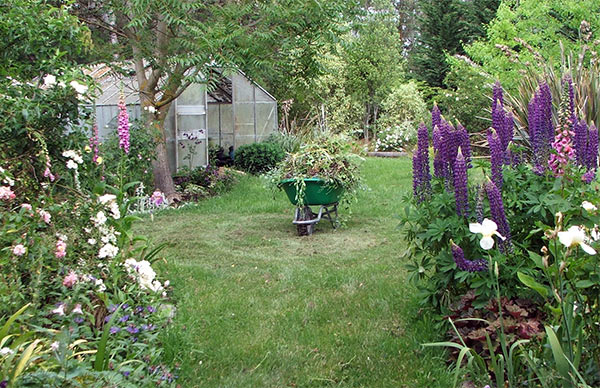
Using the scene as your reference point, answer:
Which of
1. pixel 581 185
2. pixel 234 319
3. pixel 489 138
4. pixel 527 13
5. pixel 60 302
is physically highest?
pixel 527 13

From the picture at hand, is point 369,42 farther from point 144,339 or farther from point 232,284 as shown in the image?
point 144,339

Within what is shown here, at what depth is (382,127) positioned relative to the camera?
70.2 ft

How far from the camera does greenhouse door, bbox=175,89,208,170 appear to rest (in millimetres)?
12336

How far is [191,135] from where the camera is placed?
12.5 meters

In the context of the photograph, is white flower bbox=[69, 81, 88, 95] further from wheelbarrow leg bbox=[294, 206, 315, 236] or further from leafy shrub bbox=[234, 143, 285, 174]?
leafy shrub bbox=[234, 143, 285, 174]

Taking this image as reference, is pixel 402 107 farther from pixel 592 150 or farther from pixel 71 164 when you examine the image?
pixel 71 164

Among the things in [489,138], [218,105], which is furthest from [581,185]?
[218,105]

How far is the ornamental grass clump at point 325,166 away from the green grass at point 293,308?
646mm

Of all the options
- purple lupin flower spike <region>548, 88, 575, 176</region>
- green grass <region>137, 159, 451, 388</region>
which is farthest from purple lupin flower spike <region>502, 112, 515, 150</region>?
green grass <region>137, 159, 451, 388</region>

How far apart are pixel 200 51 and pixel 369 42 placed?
48.3 feet

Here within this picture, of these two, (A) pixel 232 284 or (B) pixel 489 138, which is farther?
(A) pixel 232 284

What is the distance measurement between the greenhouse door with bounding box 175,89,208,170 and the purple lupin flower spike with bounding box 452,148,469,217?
30.6ft

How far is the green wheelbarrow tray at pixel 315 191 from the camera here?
23.0 feet

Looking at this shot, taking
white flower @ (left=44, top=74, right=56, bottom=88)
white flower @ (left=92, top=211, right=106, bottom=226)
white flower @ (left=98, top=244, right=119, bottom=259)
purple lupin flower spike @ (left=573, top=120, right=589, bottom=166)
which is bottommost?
white flower @ (left=98, top=244, right=119, bottom=259)
